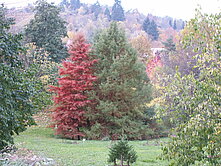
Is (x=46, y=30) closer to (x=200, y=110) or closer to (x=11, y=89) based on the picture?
(x=11, y=89)

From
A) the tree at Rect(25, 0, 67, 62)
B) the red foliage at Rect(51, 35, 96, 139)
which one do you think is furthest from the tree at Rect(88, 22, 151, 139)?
the tree at Rect(25, 0, 67, 62)

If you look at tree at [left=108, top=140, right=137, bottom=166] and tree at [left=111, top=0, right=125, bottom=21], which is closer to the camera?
tree at [left=108, top=140, right=137, bottom=166]

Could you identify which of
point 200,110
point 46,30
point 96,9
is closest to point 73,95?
point 200,110

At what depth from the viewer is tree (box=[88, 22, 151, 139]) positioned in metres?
16.1

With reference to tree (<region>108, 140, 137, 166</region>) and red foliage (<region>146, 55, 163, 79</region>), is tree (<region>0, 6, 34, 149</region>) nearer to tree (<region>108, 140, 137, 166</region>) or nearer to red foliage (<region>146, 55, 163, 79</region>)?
tree (<region>108, 140, 137, 166</region>)

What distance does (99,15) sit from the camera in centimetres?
11225

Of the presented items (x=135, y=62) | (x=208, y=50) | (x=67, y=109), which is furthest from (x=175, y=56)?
(x=208, y=50)

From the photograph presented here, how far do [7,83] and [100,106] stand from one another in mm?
10819

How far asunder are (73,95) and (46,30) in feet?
47.6

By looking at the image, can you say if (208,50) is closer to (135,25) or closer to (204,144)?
(204,144)

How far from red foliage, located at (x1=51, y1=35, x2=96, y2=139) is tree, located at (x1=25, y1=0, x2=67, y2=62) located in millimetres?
11693

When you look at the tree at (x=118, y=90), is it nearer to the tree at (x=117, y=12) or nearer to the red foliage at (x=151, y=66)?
the red foliage at (x=151, y=66)

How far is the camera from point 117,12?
104188 millimetres

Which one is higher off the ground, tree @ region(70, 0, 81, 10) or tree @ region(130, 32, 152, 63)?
tree @ region(70, 0, 81, 10)
